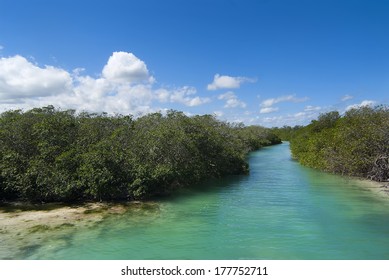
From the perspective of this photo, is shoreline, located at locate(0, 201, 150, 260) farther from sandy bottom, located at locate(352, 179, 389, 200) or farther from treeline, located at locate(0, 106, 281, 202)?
sandy bottom, located at locate(352, 179, 389, 200)

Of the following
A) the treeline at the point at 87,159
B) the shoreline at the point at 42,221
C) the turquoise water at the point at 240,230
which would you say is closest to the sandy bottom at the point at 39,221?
the shoreline at the point at 42,221

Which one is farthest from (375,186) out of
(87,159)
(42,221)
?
(42,221)

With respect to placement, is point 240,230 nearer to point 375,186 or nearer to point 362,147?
point 375,186

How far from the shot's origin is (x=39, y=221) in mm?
17531

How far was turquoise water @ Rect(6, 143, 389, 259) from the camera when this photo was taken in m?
13.6

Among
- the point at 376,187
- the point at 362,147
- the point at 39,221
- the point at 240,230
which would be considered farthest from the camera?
the point at 362,147

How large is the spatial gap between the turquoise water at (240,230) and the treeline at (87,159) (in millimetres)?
2304

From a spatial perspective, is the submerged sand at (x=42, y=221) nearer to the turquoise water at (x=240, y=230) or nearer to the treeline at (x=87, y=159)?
the turquoise water at (x=240, y=230)

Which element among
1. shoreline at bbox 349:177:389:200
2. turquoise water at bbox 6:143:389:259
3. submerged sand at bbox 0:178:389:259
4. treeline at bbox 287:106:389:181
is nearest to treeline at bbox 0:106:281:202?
submerged sand at bbox 0:178:389:259

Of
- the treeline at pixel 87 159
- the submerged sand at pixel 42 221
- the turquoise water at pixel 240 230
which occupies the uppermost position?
the treeline at pixel 87 159

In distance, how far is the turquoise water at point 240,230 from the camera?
44.6 ft

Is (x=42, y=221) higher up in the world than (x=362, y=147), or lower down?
lower down

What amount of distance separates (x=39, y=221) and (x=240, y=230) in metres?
Answer: 10.4

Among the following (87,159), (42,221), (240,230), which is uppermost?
(87,159)
